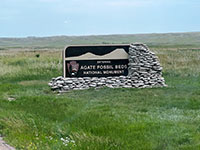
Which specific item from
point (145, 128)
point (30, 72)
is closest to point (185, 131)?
point (145, 128)

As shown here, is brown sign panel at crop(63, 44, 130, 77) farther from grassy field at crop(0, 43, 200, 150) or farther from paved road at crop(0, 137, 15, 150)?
paved road at crop(0, 137, 15, 150)

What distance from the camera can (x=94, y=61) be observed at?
1944 centimetres

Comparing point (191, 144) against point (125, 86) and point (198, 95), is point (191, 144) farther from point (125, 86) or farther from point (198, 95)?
point (125, 86)

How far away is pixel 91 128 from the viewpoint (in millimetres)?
9359

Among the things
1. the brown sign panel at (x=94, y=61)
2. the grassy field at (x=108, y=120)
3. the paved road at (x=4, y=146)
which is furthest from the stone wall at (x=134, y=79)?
the paved road at (x=4, y=146)

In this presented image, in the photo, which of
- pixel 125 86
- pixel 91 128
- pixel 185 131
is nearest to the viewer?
pixel 185 131

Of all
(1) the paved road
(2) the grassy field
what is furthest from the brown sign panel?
(1) the paved road

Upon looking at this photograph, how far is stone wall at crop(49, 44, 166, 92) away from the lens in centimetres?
1883

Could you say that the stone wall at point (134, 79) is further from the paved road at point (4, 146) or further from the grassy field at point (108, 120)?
the paved road at point (4, 146)

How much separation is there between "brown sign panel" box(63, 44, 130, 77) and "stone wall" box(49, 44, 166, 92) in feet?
1.15

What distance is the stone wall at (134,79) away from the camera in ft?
61.8

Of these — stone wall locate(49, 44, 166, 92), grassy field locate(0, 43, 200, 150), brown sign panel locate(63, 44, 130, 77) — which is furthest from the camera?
brown sign panel locate(63, 44, 130, 77)

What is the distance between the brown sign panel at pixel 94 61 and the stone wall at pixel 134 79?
35cm

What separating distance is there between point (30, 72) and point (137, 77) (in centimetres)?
1023
